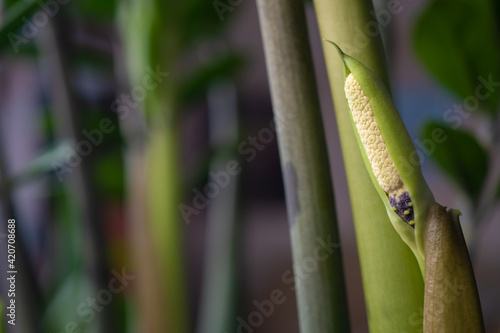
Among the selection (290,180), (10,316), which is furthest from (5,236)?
(290,180)

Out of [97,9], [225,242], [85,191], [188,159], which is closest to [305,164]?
[85,191]

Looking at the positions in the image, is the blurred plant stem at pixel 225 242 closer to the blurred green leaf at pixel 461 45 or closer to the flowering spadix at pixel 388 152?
the blurred green leaf at pixel 461 45

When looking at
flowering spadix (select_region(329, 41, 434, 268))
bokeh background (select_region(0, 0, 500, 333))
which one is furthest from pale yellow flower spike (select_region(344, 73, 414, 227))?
bokeh background (select_region(0, 0, 500, 333))

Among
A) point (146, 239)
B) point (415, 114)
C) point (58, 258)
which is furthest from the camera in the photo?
point (415, 114)

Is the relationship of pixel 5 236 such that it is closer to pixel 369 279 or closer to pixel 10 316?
pixel 10 316

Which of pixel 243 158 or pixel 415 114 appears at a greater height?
pixel 415 114

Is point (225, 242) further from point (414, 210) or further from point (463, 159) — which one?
point (414, 210)

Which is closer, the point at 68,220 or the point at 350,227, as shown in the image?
the point at 68,220
